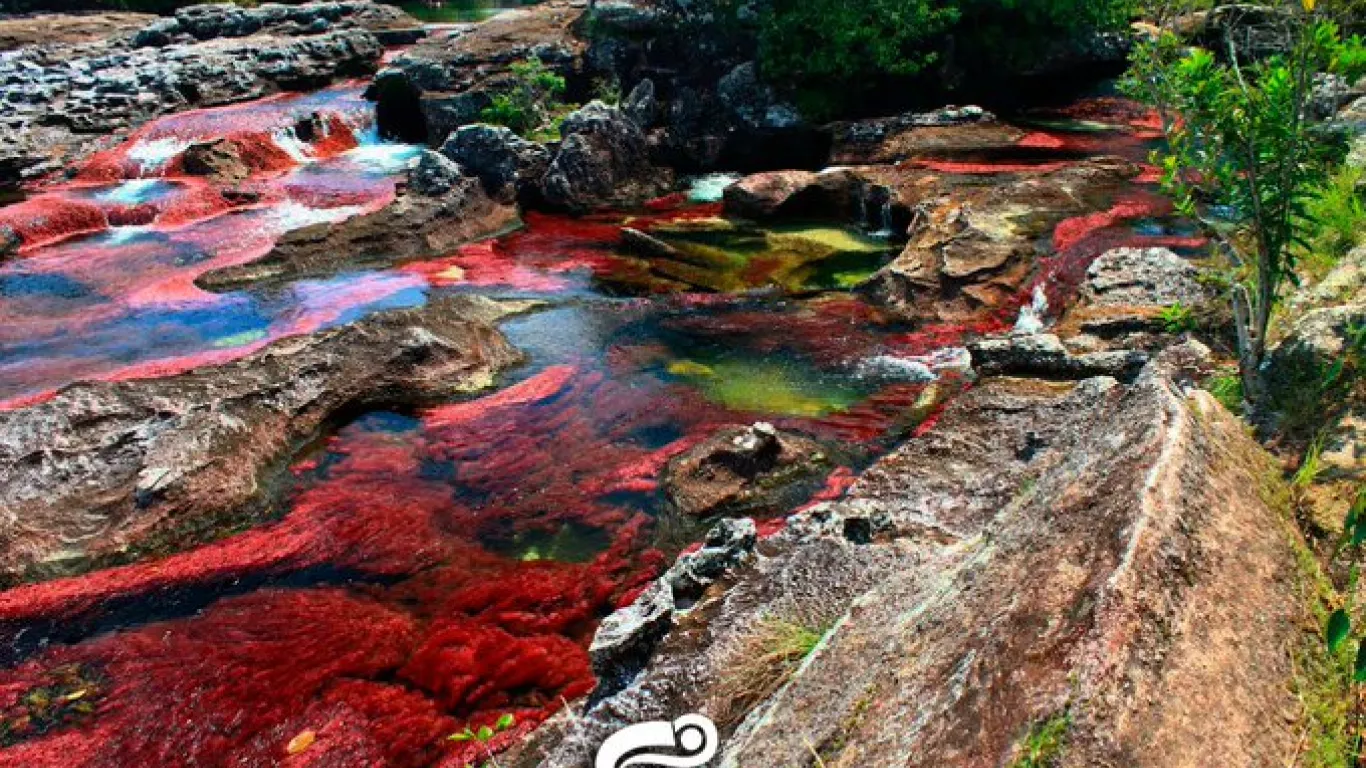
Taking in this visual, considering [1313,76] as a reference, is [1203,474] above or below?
below

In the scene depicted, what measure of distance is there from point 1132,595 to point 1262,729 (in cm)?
47

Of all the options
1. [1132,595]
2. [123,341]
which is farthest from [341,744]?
[123,341]

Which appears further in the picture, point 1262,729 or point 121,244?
point 121,244

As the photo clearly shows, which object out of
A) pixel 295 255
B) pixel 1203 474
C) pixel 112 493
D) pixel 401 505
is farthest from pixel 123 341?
pixel 1203 474

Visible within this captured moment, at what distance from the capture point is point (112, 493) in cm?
873

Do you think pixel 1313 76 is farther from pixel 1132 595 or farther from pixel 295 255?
pixel 295 255

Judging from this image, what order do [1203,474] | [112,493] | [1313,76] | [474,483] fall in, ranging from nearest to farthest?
[1203,474] < [1313,76] < [112,493] < [474,483]

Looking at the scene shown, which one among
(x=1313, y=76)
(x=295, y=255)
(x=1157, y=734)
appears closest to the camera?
(x=1157, y=734)

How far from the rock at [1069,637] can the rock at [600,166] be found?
17192 mm

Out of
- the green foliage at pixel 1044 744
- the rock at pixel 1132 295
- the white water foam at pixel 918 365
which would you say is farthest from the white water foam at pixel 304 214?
the green foliage at pixel 1044 744

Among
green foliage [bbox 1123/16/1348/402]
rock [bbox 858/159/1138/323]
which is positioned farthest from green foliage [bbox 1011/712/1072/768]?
rock [bbox 858/159/1138/323]

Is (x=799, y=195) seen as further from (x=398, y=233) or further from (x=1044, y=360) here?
(x=1044, y=360)

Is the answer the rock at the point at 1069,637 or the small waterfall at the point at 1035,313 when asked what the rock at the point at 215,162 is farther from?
the rock at the point at 1069,637

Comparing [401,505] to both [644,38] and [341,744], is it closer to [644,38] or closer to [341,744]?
[341,744]
